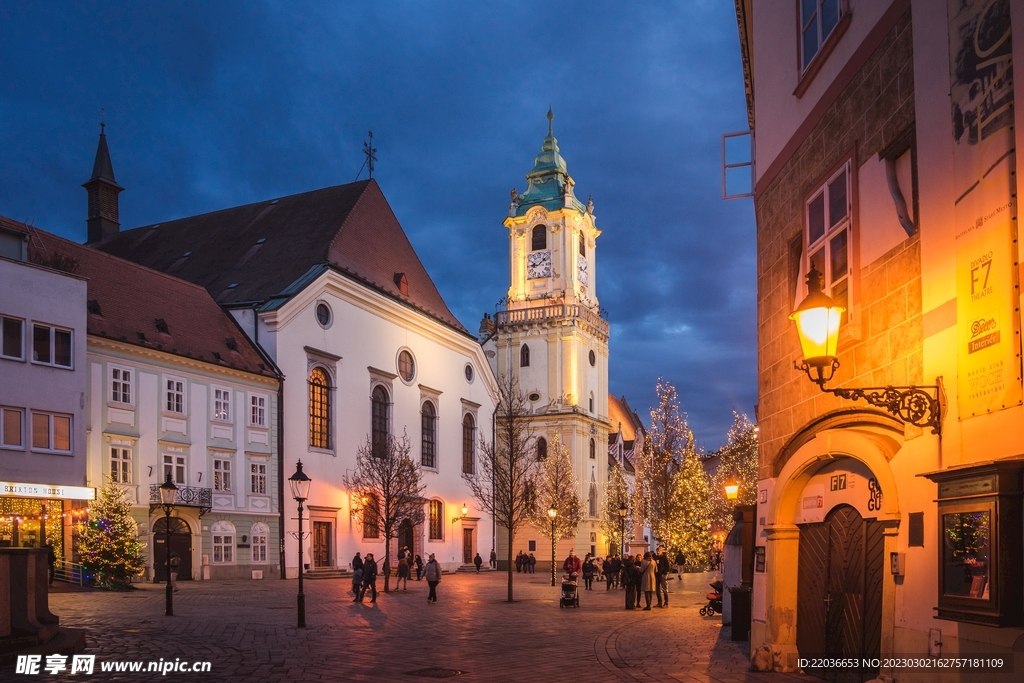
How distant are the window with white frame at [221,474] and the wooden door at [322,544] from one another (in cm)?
611

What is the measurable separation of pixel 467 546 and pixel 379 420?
1178 centimetres

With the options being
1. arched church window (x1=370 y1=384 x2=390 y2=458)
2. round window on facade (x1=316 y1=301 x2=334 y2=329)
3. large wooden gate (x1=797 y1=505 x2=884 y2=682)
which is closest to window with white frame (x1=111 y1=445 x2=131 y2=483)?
round window on facade (x1=316 y1=301 x2=334 y2=329)

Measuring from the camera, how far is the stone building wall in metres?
9.07

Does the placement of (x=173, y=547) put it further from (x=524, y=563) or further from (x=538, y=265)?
(x=538, y=265)

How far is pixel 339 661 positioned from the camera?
1463 centimetres

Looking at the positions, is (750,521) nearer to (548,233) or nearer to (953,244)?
(953,244)

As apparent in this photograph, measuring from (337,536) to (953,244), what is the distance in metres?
41.9

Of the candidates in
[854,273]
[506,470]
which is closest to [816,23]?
[854,273]

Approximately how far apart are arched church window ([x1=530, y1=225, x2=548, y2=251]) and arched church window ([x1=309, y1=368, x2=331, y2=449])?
35982 millimetres

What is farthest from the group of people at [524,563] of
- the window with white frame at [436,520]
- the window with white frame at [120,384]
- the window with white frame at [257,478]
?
the window with white frame at [120,384]

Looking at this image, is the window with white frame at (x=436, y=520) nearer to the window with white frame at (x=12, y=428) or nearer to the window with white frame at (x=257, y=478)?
the window with white frame at (x=257, y=478)

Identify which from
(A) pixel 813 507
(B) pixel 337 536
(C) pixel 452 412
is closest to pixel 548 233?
(C) pixel 452 412

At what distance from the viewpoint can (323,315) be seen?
47.7 metres

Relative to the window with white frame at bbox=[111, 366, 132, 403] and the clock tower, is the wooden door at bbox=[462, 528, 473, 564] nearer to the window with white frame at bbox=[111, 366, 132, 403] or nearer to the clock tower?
the clock tower
